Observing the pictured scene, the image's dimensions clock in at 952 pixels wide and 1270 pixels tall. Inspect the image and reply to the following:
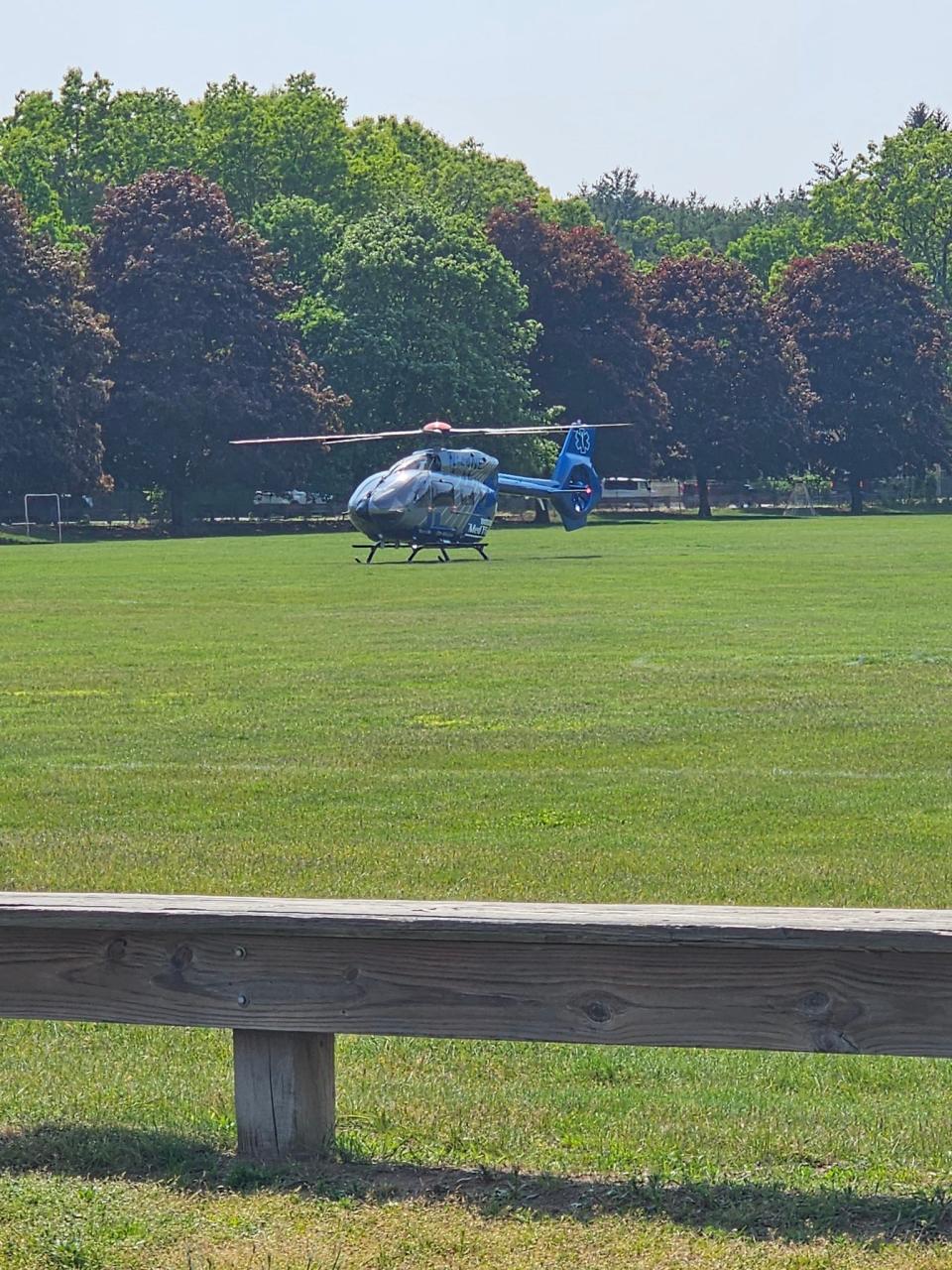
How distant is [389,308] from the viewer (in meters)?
93.5

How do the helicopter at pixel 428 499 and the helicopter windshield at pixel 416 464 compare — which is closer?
the helicopter at pixel 428 499

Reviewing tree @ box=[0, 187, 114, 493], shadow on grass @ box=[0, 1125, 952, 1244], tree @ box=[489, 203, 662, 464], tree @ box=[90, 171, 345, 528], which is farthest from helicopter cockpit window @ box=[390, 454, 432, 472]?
tree @ box=[489, 203, 662, 464]

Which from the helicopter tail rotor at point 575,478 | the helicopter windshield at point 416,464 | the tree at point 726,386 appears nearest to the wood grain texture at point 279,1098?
the helicopter windshield at point 416,464

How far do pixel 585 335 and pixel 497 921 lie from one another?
101283 millimetres

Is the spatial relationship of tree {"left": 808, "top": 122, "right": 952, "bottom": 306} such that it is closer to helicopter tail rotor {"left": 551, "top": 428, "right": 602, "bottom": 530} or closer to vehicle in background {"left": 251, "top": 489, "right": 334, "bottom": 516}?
vehicle in background {"left": 251, "top": 489, "right": 334, "bottom": 516}

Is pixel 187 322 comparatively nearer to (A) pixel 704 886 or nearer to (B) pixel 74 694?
(B) pixel 74 694

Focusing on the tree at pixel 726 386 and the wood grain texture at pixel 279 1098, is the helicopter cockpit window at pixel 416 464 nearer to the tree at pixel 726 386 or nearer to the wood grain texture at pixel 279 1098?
the wood grain texture at pixel 279 1098

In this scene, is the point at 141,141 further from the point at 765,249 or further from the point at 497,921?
the point at 497,921

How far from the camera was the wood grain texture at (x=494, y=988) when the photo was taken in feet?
15.7

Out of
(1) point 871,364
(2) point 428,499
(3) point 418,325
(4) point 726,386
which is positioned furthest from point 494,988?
(1) point 871,364

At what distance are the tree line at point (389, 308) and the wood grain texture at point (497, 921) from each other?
2920 inches

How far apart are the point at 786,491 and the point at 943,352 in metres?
11.9

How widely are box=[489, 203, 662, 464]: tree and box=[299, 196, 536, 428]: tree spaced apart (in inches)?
372

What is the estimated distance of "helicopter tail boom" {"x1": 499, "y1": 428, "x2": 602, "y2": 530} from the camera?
6725 cm
